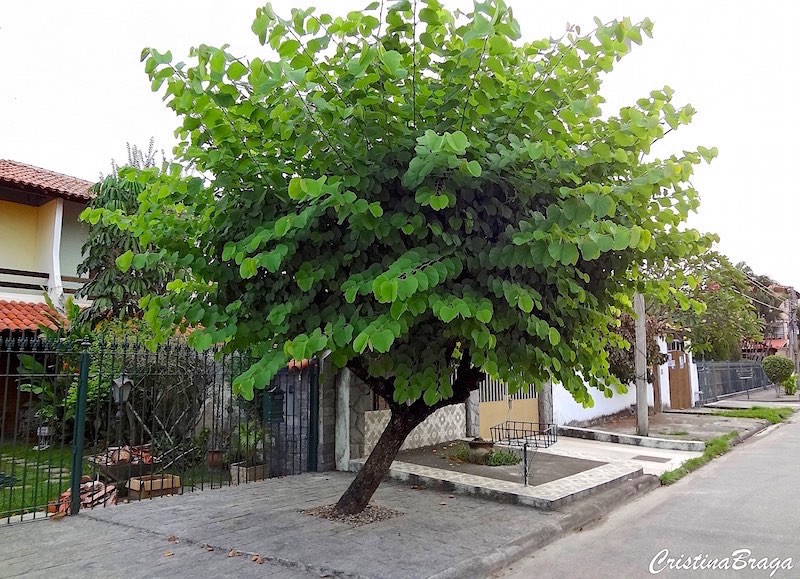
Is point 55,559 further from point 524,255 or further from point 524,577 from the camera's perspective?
point 524,255

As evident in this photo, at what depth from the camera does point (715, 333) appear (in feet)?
63.0

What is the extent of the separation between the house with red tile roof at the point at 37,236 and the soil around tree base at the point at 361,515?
9520mm

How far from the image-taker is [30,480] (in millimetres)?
8992

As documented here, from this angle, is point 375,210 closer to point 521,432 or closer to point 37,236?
point 521,432

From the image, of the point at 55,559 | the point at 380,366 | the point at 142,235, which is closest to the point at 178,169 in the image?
the point at 142,235

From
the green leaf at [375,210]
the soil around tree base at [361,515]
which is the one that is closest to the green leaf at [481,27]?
the green leaf at [375,210]

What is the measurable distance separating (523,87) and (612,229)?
4.69ft

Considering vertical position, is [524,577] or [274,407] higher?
[274,407]

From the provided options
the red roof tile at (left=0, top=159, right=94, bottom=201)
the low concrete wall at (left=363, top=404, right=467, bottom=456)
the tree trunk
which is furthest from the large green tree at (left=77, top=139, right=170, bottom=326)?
the tree trunk

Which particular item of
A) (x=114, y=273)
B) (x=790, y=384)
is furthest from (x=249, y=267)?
(x=790, y=384)

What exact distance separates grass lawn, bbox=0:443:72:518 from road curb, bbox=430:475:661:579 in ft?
14.9

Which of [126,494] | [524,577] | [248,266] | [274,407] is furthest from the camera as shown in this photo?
[274,407]

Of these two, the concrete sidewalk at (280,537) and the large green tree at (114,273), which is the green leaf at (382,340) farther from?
the large green tree at (114,273)

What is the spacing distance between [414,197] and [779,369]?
34.3 m
